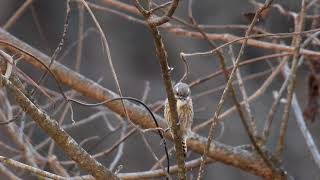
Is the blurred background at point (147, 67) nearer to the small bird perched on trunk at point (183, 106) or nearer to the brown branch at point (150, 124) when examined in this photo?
the brown branch at point (150, 124)

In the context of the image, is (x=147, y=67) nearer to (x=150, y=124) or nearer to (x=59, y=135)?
(x=150, y=124)

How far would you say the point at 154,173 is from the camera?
110 inches

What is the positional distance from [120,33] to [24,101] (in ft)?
16.7

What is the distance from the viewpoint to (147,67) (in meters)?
6.95

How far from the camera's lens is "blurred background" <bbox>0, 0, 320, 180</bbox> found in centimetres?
615

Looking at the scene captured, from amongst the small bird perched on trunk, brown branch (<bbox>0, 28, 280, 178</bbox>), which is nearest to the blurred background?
brown branch (<bbox>0, 28, 280, 178</bbox>)

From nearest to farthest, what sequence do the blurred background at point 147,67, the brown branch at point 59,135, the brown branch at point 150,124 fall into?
the brown branch at point 59,135 < the brown branch at point 150,124 < the blurred background at point 147,67

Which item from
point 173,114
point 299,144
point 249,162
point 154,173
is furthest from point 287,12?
point 299,144

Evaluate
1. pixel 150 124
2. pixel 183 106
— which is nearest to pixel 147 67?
pixel 150 124

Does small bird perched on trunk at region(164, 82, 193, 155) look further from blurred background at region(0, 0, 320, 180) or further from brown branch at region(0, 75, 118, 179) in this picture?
blurred background at region(0, 0, 320, 180)

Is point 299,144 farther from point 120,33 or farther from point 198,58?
point 120,33

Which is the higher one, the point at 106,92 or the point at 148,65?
the point at 106,92

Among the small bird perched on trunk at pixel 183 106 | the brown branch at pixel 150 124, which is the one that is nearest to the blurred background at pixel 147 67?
the brown branch at pixel 150 124

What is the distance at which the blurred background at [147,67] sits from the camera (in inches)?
242
